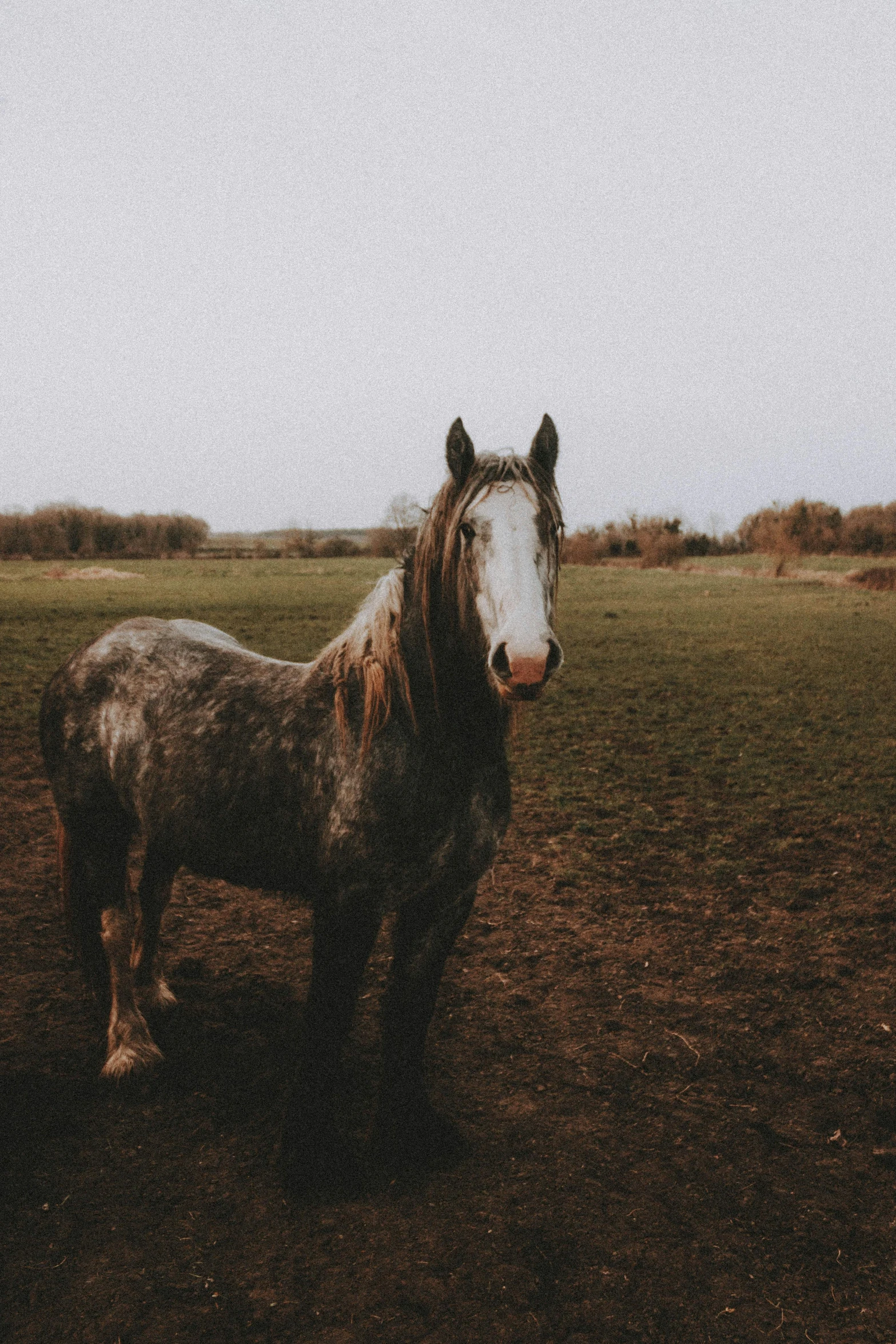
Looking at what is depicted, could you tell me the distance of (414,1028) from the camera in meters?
2.79

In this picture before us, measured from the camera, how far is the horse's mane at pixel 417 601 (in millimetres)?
2307

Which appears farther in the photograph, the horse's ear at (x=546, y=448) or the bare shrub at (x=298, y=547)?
the bare shrub at (x=298, y=547)

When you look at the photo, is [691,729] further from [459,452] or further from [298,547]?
[298,547]

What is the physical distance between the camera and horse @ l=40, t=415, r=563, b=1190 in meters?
2.32

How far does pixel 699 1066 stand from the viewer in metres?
3.43

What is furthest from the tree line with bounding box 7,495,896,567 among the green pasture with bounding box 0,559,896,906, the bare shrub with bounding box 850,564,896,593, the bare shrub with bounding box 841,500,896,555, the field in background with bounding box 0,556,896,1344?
the field in background with bounding box 0,556,896,1344

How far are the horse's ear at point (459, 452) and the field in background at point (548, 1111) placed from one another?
98.0 inches

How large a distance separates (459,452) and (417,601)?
1.64 feet

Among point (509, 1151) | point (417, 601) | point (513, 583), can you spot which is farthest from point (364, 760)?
point (509, 1151)

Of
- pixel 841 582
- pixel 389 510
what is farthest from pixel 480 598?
pixel 841 582

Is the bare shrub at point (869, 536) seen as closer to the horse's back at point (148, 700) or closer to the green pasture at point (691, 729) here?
the green pasture at point (691, 729)

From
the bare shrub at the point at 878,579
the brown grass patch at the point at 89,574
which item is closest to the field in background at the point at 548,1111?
the bare shrub at the point at 878,579

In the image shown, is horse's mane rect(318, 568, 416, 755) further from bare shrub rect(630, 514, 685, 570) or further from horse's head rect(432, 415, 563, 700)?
bare shrub rect(630, 514, 685, 570)

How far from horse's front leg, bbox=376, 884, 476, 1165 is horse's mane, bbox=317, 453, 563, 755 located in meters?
0.70
